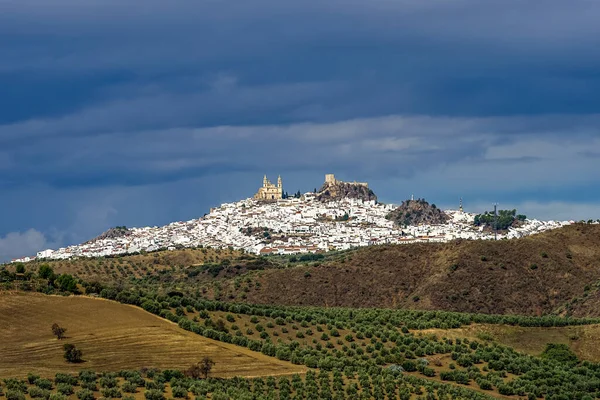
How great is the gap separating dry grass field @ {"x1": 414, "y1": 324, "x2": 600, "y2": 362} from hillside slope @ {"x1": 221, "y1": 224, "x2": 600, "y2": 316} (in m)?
20.6

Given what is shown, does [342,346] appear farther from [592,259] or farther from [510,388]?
[592,259]

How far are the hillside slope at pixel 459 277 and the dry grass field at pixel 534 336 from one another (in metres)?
20.6

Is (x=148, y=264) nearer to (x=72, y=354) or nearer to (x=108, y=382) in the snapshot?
(x=72, y=354)

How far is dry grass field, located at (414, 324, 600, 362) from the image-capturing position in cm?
7100

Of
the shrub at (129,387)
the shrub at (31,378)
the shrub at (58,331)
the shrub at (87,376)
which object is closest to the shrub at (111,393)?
the shrub at (129,387)

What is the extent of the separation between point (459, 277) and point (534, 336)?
2822 cm

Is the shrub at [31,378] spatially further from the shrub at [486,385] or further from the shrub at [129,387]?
the shrub at [486,385]

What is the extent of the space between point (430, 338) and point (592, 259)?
47.3m

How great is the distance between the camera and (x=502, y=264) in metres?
106

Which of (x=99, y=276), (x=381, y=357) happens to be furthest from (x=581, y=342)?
(x=99, y=276)

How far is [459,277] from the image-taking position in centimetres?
10344

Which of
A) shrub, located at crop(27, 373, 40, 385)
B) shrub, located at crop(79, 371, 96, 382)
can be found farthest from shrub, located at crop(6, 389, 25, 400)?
shrub, located at crop(79, 371, 96, 382)

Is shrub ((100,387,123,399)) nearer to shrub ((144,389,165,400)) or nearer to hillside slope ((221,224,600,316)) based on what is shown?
shrub ((144,389,165,400))

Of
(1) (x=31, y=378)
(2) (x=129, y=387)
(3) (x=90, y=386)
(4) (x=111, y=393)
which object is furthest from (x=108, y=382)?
(1) (x=31, y=378)
